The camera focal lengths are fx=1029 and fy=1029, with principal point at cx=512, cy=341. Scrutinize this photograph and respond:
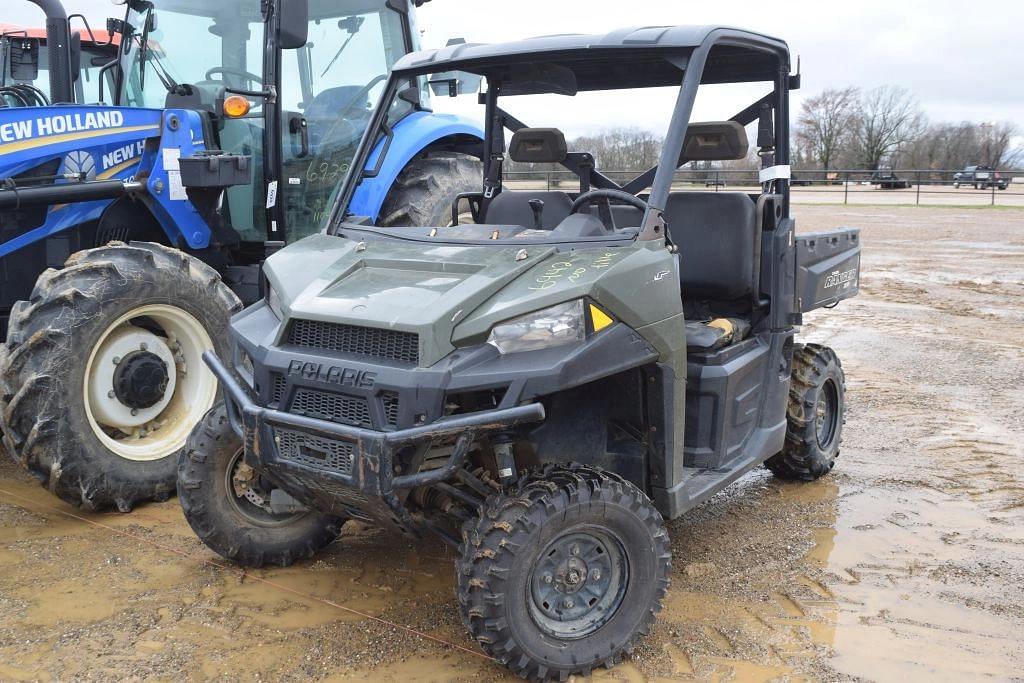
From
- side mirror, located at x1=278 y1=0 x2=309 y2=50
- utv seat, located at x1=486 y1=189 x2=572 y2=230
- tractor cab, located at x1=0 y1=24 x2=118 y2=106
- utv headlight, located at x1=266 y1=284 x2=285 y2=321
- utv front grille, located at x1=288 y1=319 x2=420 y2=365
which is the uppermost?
tractor cab, located at x1=0 y1=24 x2=118 y2=106

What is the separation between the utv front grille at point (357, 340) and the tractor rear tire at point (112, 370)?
5.48ft

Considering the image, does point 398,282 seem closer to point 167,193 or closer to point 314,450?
point 314,450

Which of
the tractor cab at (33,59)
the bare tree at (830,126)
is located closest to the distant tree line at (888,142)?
the bare tree at (830,126)

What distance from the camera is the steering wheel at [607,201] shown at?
12.5ft

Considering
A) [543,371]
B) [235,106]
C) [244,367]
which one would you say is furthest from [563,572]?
[235,106]

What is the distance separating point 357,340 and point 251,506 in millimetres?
1240

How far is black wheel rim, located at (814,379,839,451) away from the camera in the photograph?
18.1ft

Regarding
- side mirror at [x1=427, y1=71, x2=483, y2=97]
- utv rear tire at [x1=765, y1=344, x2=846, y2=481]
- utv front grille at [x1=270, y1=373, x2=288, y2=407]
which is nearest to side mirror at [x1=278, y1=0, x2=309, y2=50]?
side mirror at [x1=427, y1=71, x2=483, y2=97]

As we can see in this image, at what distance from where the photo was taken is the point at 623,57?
13.3ft

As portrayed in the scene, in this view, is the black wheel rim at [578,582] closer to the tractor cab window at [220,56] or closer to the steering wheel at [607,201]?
the steering wheel at [607,201]

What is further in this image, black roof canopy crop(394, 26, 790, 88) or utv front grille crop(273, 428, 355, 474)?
black roof canopy crop(394, 26, 790, 88)

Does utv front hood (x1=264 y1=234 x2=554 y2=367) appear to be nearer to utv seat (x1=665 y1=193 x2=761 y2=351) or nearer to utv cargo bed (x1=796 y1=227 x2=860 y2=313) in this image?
utv seat (x1=665 y1=193 x2=761 y2=351)

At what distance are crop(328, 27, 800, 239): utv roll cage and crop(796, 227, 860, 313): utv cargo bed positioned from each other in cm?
24

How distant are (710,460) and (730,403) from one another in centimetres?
25
